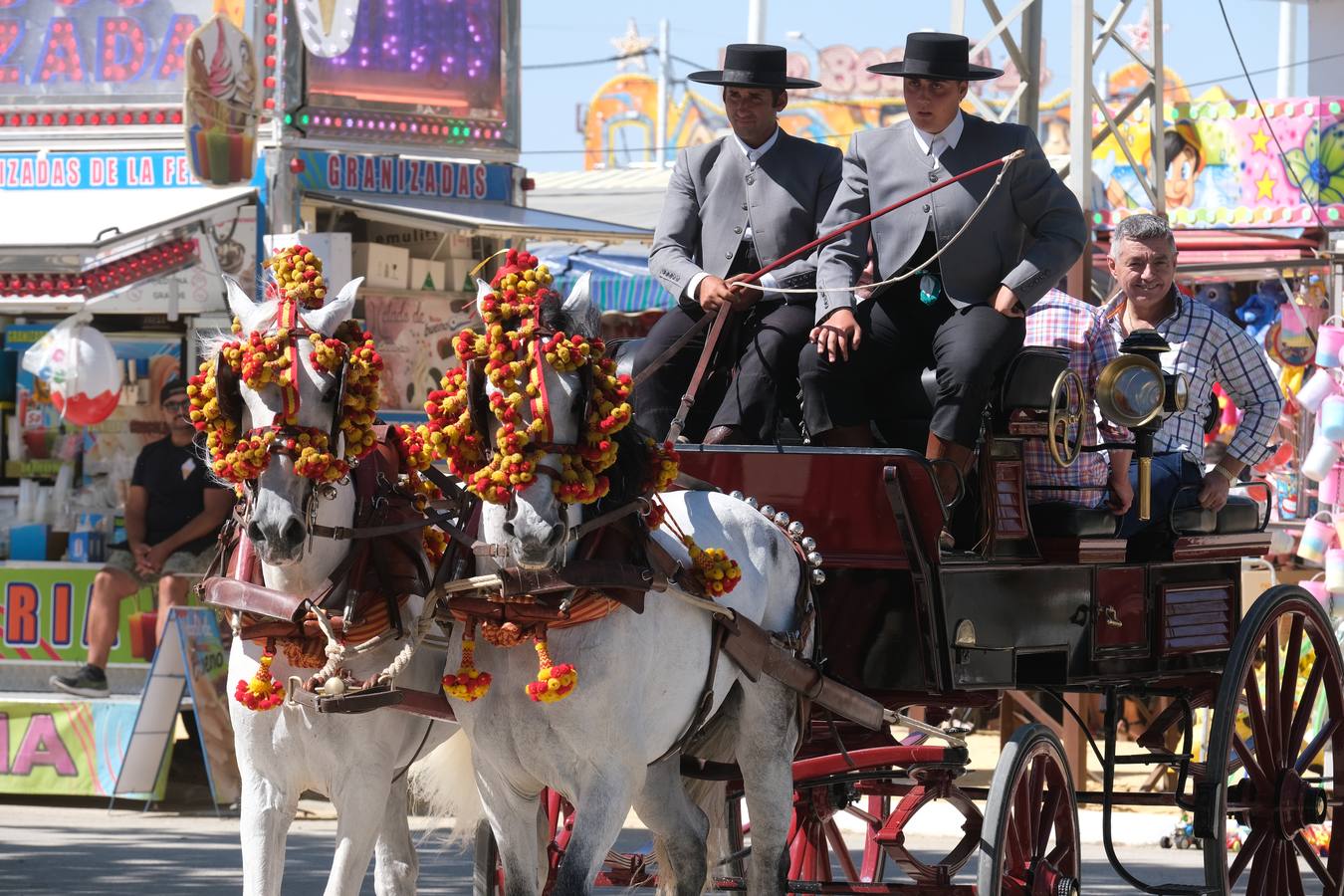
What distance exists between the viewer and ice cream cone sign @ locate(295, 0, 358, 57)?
11.2 m

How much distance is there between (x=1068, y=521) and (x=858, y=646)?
2.48 ft

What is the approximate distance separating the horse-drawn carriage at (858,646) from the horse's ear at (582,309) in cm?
1

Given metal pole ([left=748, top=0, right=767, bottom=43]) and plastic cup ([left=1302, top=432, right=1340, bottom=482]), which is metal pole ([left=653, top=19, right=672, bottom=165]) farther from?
plastic cup ([left=1302, top=432, right=1340, bottom=482])

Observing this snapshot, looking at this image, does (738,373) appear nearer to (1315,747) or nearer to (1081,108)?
(1315,747)

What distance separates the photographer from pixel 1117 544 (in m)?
6.11

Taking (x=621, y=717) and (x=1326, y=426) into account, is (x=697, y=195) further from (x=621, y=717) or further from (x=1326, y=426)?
(x=1326, y=426)

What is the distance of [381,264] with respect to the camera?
11641mm

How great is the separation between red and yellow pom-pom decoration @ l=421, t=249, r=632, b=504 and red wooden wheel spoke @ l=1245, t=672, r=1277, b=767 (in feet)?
9.27

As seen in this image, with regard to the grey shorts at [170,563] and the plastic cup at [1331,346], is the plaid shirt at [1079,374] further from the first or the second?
the grey shorts at [170,563]

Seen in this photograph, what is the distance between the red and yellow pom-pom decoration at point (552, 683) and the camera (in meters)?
4.39

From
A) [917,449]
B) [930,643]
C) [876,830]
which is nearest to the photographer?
[930,643]

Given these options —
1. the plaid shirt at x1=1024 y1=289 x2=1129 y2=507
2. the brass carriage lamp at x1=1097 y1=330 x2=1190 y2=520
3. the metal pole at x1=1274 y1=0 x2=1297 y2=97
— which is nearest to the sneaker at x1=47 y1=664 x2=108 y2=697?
the plaid shirt at x1=1024 y1=289 x2=1129 y2=507

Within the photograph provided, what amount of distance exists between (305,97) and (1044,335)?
6.07 meters

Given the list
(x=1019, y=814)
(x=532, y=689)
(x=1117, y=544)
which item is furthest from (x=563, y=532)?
(x=1117, y=544)
